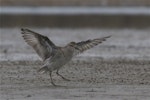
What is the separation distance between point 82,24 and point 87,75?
2040 cm

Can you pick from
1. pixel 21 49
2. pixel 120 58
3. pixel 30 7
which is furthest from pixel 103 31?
pixel 30 7

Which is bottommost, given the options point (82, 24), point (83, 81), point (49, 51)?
point (83, 81)

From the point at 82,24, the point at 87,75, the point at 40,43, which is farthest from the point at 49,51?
the point at 82,24

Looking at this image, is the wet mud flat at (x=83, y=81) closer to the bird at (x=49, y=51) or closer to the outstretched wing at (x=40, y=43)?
the bird at (x=49, y=51)

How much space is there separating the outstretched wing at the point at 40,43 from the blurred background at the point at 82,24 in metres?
4.79

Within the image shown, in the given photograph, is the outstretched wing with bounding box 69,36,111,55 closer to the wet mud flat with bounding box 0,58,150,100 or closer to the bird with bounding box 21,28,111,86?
the bird with bounding box 21,28,111,86

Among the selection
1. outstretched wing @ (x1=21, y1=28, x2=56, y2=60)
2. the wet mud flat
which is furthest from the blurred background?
outstretched wing @ (x1=21, y1=28, x2=56, y2=60)

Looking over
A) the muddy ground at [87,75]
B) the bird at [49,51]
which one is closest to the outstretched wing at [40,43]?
the bird at [49,51]

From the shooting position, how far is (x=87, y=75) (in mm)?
14922

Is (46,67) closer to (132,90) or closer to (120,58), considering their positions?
(132,90)

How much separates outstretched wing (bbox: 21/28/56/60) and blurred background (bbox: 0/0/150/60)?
4.79 metres

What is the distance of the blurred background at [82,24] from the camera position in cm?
2138

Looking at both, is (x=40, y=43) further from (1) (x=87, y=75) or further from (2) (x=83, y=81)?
(1) (x=87, y=75)

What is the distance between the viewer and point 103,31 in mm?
28906
